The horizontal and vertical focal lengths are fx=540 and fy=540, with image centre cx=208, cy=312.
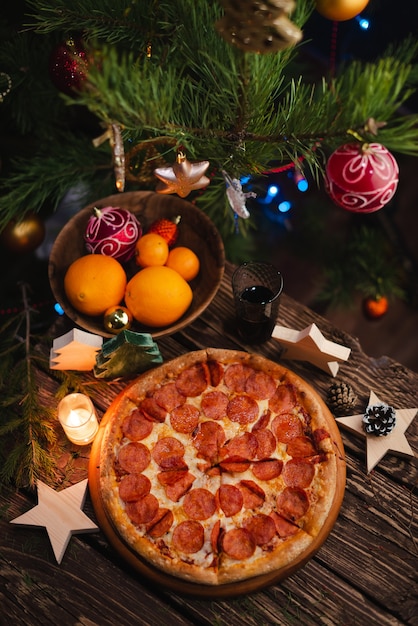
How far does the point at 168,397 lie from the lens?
62.0 inches

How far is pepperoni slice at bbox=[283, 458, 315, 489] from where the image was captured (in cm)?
144

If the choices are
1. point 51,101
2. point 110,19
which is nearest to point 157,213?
point 51,101

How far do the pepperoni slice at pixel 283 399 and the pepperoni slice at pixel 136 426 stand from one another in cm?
36

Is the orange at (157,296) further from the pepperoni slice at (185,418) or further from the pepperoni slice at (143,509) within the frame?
the pepperoni slice at (143,509)

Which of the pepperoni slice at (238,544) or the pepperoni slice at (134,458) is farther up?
the pepperoni slice at (134,458)

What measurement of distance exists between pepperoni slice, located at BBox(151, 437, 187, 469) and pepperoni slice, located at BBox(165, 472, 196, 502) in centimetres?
3

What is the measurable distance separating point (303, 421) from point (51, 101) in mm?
1311

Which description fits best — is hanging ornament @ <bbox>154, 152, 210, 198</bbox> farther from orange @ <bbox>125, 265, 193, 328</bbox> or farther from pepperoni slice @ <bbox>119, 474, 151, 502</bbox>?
pepperoni slice @ <bbox>119, 474, 151, 502</bbox>

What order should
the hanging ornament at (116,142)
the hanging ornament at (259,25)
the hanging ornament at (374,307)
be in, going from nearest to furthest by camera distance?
the hanging ornament at (259,25), the hanging ornament at (116,142), the hanging ornament at (374,307)

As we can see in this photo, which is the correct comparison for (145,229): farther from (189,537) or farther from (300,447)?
(189,537)

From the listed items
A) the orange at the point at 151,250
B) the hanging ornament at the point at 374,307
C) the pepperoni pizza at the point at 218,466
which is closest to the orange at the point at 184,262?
the orange at the point at 151,250

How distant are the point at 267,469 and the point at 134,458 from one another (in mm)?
365

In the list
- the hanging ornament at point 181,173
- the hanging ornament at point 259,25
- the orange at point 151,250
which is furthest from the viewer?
the orange at point 151,250

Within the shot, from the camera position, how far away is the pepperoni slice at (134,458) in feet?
4.84
